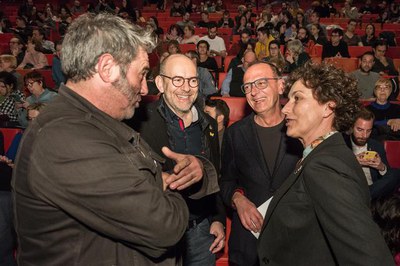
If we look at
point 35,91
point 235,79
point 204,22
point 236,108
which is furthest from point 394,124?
point 204,22

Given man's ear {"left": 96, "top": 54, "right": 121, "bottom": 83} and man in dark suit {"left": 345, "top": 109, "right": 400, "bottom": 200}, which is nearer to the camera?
man's ear {"left": 96, "top": 54, "right": 121, "bottom": 83}

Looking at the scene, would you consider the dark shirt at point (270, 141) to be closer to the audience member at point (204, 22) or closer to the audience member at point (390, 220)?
the audience member at point (390, 220)

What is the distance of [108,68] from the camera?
133cm

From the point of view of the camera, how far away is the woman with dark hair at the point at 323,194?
4.53 feet

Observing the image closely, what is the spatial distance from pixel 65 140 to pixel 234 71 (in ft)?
19.9

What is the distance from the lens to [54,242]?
121cm

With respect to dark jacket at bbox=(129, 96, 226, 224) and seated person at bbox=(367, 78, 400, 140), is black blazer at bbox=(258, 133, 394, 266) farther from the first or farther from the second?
seated person at bbox=(367, 78, 400, 140)

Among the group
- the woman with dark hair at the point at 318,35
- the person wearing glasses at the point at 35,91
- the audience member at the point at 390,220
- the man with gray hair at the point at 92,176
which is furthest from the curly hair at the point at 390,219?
the woman with dark hair at the point at 318,35

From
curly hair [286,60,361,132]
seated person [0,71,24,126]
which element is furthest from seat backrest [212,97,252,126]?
curly hair [286,60,361,132]

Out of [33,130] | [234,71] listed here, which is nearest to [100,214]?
[33,130]

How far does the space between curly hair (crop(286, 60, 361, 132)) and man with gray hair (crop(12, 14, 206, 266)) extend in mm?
829

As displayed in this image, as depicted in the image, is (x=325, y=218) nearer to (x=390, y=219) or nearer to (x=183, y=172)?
(x=183, y=172)

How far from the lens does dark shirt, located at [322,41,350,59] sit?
29.2ft

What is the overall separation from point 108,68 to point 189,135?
3.90ft
